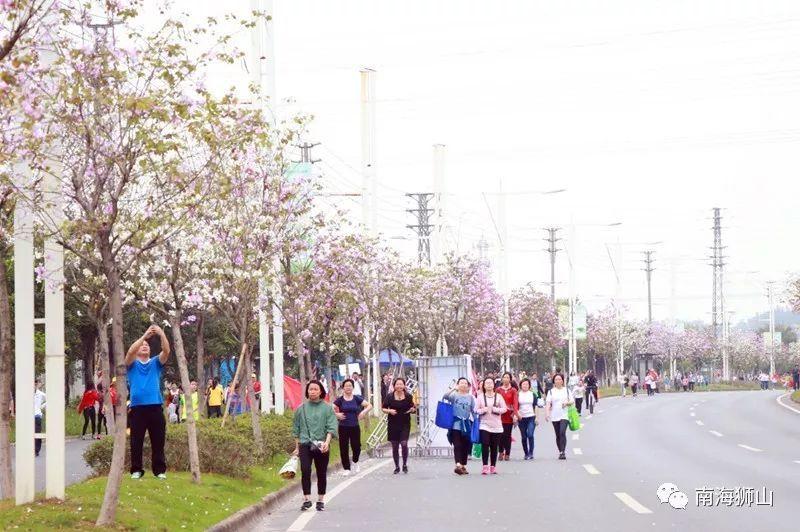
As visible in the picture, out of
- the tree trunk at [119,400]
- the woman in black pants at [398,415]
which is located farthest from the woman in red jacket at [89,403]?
the tree trunk at [119,400]

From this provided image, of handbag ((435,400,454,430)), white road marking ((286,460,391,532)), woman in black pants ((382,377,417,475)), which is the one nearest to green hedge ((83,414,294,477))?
white road marking ((286,460,391,532))

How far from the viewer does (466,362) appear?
98.8 ft

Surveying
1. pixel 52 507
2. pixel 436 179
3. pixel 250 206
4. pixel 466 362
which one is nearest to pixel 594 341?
pixel 436 179

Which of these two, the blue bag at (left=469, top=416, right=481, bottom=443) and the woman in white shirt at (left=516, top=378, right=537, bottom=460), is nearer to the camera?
the blue bag at (left=469, top=416, right=481, bottom=443)

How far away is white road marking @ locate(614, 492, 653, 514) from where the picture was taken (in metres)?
16.3

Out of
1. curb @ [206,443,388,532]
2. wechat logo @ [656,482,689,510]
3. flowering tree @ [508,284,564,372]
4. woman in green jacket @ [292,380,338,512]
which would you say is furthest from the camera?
flowering tree @ [508,284,564,372]

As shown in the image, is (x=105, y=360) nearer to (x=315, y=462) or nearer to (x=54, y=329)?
(x=315, y=462)

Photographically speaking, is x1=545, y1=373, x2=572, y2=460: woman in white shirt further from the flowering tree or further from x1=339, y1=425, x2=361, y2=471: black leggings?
the flowering tree

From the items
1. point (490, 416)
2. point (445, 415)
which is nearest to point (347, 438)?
point (445, 415)

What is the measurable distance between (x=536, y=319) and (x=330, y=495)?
78635 mm

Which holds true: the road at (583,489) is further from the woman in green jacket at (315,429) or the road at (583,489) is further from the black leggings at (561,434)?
the woman in green jacket at (315,429)

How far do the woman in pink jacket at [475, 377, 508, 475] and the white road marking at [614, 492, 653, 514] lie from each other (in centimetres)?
561

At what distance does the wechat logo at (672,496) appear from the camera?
16969 mm

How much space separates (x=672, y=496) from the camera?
1792 centimetres
